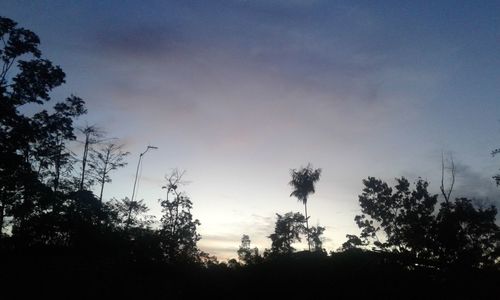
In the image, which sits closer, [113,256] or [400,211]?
[113,256]

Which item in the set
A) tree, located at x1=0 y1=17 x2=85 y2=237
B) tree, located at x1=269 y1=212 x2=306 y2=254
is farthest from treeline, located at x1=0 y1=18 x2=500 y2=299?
tree, located at x1=269 y1=212 x2=306 y2=254

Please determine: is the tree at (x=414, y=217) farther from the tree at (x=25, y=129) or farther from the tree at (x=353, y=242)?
the tree at (x=25, y=129)

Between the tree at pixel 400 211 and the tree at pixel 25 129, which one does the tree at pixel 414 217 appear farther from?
the tree at pixel 25 129

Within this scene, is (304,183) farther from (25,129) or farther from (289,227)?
(25,129)

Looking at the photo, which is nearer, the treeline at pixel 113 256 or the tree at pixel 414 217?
the treeline at pixel 113 256

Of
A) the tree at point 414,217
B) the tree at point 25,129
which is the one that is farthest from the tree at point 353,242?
the tree at point 25,129

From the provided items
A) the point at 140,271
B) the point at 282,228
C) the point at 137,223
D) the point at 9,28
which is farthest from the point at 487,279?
the point at 282,228

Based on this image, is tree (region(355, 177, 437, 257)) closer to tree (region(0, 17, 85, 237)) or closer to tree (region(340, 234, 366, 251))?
tree (region(340, 234, 366, 251))

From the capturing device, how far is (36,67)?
2678cm

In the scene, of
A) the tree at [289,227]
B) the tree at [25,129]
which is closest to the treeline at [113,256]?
the tree at [25,129]

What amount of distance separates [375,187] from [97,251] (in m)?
44.0

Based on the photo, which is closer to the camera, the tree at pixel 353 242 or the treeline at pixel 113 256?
the treeline at pixel 113 256

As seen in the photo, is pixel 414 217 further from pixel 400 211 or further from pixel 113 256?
pixel 113 256

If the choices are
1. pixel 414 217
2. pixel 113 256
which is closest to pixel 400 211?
pixel 414 217
